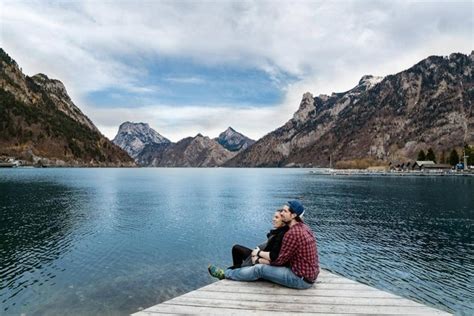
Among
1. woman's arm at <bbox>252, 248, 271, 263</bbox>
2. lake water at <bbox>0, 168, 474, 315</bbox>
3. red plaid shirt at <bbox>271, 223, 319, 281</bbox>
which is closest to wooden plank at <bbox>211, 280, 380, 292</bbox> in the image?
red plaid shirt at <bbox>271, 223, 319, 281</bbox>

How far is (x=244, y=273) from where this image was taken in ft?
43.5

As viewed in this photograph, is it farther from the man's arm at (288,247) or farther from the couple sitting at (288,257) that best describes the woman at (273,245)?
the man's arm at (288,247)

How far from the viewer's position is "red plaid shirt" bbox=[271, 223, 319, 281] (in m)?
12.4

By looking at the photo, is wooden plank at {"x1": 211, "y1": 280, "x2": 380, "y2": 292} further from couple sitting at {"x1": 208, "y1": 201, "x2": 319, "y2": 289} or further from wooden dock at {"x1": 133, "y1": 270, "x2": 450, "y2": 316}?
couple sitting at {"x1": 208, "y1": 201, "x2": 319, "y2": 289}

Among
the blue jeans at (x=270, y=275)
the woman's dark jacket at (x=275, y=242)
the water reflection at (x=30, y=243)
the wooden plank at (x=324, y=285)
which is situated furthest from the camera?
the water reflection at (x=30, y=243)

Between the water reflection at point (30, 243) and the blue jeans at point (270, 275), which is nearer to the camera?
the blue jeans at point (270, 275)

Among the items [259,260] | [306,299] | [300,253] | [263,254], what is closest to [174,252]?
[259,260]

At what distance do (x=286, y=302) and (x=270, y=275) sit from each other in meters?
1.60

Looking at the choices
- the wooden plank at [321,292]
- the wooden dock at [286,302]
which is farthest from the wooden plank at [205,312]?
the wooden plank at [321,292]

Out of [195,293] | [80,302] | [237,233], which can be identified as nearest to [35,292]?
[80,302]

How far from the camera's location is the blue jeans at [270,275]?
1237cm

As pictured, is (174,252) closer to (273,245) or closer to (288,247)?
(273,245)

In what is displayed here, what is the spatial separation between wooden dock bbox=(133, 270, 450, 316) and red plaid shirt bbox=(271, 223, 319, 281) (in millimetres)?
722

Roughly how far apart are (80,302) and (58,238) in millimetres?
21093
